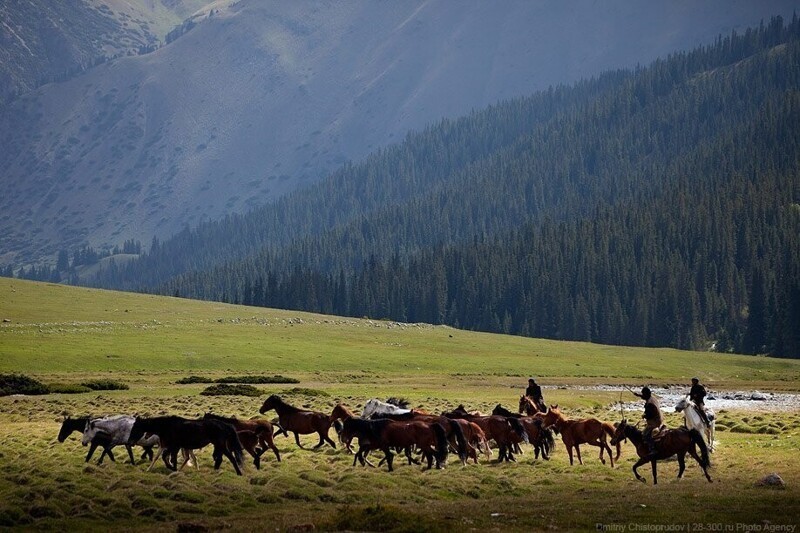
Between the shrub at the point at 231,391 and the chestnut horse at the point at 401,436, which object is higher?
the shrub at the point at 231,391

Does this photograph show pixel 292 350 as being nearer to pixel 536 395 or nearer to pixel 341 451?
pixel 536 395

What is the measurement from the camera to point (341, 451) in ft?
131

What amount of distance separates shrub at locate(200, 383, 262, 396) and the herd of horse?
2627 cm

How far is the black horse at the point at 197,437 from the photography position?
34.5m

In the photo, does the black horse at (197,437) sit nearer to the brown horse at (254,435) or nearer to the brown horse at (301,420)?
the brown horse at (254,435)

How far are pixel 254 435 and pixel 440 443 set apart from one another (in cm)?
688

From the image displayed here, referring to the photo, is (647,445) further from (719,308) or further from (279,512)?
(719,308)

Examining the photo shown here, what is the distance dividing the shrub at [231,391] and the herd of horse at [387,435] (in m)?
26.3

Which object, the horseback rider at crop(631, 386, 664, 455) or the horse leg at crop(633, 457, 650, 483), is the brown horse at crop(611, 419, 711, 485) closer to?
the horse leg at crop(633, 457, 650, 483)

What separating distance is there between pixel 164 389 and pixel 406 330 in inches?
2639

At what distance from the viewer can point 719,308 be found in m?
170

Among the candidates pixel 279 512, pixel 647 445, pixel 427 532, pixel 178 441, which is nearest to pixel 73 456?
pixel 178 441

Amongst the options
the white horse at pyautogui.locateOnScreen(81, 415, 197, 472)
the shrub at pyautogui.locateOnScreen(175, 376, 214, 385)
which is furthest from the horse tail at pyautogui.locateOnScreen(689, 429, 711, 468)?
the shrub at pyautogui.locateOnScreen(175, 376, 214, 385)

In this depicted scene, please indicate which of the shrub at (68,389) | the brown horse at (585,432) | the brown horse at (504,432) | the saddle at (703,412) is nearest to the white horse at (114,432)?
the brown horse at (504,432)
